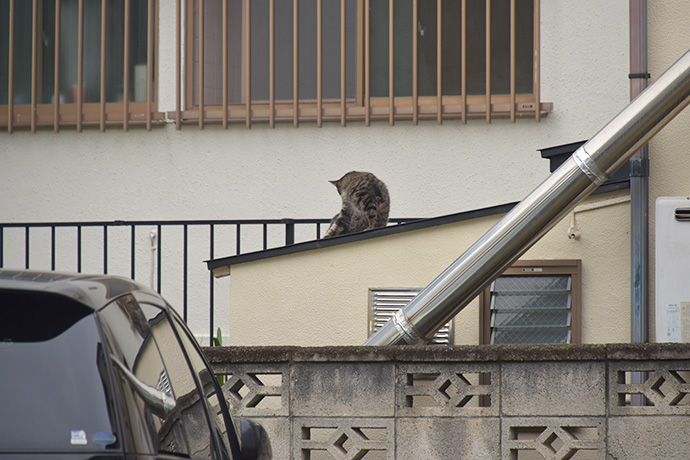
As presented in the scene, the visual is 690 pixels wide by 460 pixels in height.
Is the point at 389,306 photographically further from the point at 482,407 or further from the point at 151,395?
the point at 151,395

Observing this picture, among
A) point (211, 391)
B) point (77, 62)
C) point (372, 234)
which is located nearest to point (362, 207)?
point (372, 234)

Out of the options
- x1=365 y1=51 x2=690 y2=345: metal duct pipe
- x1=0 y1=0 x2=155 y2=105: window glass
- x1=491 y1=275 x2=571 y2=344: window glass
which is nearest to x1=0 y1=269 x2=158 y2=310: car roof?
x1=365 y1=51 x2=690 y2=345: metal duct pipe

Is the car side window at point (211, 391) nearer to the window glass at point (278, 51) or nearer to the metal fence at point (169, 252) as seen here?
the metal fence at point (169, 252)

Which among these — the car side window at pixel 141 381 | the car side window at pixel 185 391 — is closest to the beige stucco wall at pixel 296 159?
the car side window at pixel 185 391

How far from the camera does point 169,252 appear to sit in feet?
28.9

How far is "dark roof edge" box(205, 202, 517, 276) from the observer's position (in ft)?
19.1

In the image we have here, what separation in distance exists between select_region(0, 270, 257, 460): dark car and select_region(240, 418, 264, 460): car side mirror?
1.00 m

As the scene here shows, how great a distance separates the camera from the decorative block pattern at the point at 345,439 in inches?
190

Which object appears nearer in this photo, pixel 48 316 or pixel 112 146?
pixel 48 316

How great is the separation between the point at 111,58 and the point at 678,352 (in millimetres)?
6711

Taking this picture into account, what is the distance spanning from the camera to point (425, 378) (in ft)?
18.6

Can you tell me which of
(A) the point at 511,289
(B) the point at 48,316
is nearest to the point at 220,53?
(A) the point at 511,289

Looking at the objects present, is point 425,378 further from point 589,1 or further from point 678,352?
point 589,1

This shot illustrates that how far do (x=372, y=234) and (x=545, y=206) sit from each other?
53.2 inches
